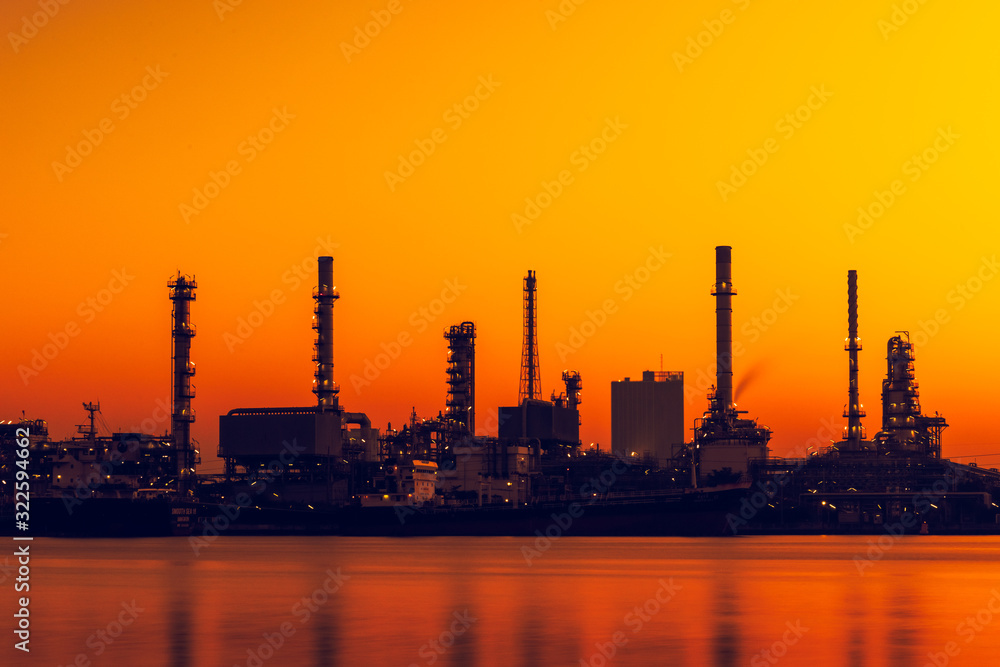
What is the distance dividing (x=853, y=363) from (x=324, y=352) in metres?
56.9

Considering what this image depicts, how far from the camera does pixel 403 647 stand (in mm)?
35094

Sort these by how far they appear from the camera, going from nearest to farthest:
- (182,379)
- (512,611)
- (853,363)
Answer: (512,611), (182,379), (853,363)

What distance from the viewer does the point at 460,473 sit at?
5300 inches

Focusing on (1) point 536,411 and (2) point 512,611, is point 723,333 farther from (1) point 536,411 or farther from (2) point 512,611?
(2) point 512,611

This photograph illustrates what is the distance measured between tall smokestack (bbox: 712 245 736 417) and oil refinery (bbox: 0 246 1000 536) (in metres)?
0.18

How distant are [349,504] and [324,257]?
2426 centimetres

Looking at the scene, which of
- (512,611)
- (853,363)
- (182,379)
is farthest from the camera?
(853,363)

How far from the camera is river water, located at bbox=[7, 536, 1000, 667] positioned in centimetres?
3369

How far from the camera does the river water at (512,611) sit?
33.7 meters

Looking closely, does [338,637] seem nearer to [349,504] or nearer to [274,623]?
[274,623]

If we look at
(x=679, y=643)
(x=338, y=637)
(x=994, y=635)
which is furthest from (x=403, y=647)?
(x=994, y=635)

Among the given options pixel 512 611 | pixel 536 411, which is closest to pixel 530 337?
pixel 536 411

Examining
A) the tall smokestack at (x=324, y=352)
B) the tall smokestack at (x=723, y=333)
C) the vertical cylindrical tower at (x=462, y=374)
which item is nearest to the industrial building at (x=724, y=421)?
the tall smokestack at (x=723, y=333)

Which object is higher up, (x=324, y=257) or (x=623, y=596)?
(x=324, y=257)
